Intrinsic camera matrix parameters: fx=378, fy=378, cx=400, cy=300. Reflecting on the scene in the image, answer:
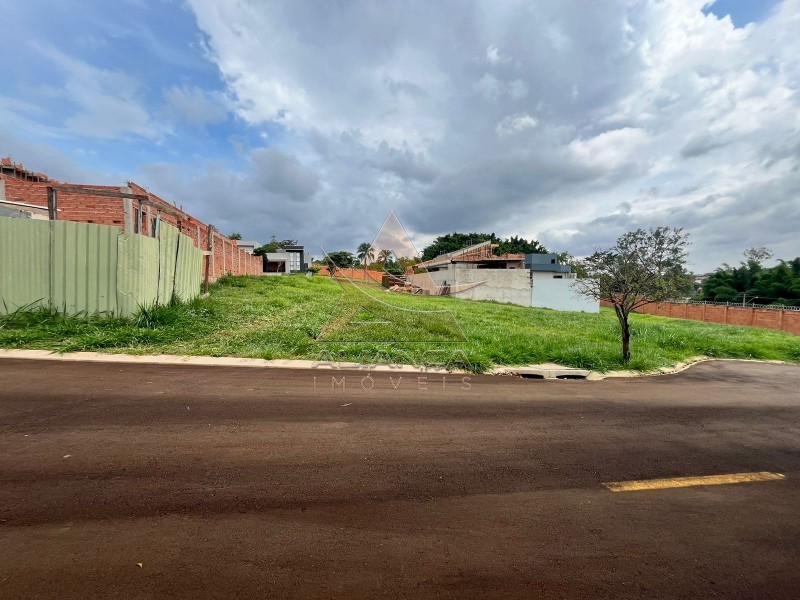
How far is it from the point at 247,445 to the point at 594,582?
279cm

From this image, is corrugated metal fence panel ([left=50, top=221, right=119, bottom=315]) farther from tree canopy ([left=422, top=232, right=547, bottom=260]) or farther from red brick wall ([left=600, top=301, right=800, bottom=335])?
tree canopy ([left=422, top=232, right=547, bottom=260])

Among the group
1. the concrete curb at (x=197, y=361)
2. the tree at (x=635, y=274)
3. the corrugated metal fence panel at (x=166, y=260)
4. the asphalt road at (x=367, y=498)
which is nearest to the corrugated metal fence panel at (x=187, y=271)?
the corrugated metal fence panel at (x=166, y=260)

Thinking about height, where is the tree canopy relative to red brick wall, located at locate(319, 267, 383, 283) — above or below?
above

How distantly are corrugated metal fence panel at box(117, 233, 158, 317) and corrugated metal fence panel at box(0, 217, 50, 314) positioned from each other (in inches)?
55.3

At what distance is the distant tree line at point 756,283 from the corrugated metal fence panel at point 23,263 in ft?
175

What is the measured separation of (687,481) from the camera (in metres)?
3.23

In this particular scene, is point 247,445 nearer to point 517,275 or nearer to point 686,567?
point 686,567

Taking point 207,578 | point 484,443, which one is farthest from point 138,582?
point 484,443

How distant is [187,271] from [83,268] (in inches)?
138

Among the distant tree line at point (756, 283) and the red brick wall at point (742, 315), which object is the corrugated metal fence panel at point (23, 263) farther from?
the distant tree line at point (756, 283)

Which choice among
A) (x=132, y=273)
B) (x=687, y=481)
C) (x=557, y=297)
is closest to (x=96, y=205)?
(x=132, y=273)

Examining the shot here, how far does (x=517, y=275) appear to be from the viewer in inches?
1358

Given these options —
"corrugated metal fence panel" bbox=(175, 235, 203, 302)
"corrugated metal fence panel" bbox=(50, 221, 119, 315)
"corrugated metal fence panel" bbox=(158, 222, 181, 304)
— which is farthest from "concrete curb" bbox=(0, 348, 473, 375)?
"corrugated metal fence panel" bbox=(175, 235, 203, 302)

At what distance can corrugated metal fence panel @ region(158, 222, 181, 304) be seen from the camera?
9508 mm
